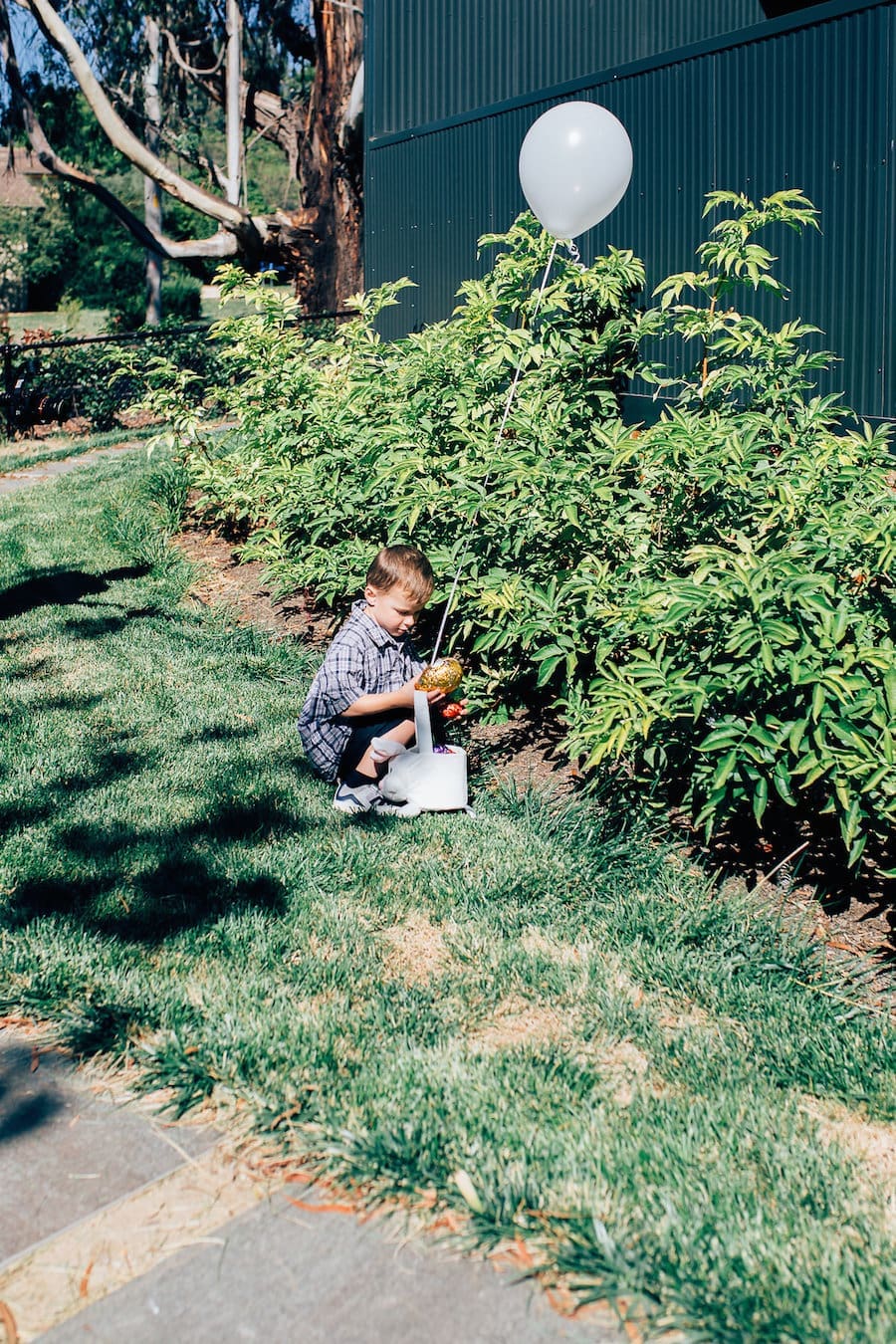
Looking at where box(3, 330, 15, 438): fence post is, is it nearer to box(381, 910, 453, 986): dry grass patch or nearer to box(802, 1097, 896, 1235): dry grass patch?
box(381, 910, 453, 986): dry grass patch

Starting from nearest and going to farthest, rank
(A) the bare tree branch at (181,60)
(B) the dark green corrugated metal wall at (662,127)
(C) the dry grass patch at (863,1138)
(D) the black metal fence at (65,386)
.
Result: (C) the dry grass patch at (863,1138)
(B) the dark green corrugated metal wall at (662,127)
(D) the black metal fence at (65,386)
(A) the bare tree branch at (181,60)

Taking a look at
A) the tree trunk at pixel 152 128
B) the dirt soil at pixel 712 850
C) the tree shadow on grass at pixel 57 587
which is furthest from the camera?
the tree trunk at pixel 152 128

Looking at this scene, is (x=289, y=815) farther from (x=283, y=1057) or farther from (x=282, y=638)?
(x=282, y=638)

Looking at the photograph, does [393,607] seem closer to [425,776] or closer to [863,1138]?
[425,776]

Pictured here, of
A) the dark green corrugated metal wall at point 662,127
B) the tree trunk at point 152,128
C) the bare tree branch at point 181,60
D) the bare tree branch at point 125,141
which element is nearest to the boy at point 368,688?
the dark green corrugated metal wall at point 662,127

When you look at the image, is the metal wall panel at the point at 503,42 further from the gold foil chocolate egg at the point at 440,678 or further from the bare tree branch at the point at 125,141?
the gold foil chocolate egg at the point at 440,678

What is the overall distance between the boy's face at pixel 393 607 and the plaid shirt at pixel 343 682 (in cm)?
4

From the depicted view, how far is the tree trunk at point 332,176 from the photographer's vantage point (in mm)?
14250

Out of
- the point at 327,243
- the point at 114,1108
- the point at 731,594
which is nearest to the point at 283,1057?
the point at 114,1108

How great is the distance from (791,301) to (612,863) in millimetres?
5633

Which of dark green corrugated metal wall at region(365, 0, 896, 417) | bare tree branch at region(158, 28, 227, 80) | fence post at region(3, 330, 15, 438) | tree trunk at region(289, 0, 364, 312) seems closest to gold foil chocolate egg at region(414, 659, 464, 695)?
dark green corrugated metal wall at region(365, 0, 896, 417)

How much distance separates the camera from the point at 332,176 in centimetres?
1452

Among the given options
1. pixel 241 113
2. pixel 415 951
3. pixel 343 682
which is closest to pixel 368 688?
pixel 343 682

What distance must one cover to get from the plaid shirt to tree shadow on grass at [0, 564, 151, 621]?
2.95m
